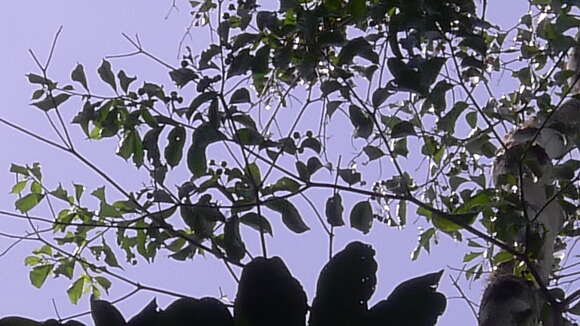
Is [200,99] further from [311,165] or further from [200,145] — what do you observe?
[311,165]

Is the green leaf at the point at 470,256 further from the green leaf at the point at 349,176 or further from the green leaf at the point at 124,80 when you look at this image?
the green leaf at the point at 124,80

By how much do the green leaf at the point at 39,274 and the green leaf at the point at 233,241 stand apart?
41 cm

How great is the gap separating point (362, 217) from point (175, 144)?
1.16 feet

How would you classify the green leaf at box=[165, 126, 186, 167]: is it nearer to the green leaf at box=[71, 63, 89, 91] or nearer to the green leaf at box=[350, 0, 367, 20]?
the green leaf at box=[71, 63, 89, 91]

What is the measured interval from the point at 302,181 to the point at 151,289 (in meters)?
0.33

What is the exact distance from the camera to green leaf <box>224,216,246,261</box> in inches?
55.9

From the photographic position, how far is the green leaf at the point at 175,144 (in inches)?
59.2

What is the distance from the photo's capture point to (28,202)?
5.28ft

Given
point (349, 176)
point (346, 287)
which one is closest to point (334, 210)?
point (349, 176)

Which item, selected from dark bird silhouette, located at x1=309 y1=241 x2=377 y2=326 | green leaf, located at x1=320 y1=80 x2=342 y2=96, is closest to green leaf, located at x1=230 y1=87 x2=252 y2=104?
green leaf, located at x1=320 y1=80 x2=342 y2=96

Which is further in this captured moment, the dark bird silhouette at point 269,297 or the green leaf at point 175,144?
the green leaf at point 175,144

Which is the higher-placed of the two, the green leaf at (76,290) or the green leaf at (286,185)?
the green leaf at (286,185)

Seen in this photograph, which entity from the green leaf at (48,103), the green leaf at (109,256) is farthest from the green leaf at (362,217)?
the green leaf at (48,103)

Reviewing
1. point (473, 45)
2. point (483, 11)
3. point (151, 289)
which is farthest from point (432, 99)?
point (151, 289)
